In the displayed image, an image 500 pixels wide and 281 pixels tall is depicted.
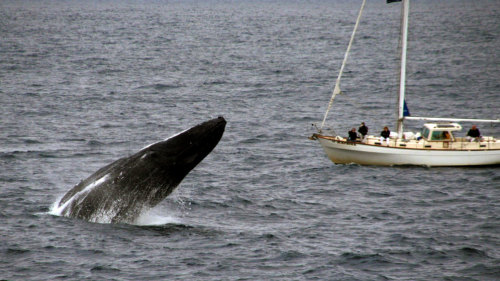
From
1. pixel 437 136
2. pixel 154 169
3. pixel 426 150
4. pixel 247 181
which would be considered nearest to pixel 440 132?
pixel 437 136

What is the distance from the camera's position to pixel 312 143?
50.4m

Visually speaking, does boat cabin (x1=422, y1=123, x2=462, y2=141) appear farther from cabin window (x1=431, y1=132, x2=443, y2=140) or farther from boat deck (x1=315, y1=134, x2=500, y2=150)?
boat deck (x1=315, y1=134, x2=500, y2=150)

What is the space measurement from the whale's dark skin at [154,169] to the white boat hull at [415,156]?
856 inches

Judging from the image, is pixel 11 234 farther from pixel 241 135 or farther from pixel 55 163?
pixel 241 135

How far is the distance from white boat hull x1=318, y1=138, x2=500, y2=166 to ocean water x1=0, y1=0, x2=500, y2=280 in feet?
1.76

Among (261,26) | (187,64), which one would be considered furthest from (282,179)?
(261,26)

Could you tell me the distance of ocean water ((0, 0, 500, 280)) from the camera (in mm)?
25609

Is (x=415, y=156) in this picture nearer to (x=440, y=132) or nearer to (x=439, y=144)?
(x=439, y=144)

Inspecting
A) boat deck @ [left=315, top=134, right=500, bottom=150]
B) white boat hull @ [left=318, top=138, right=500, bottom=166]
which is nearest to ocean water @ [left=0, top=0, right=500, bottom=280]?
white boat hull @ [left=318, top=138, right=500, bottom=166]

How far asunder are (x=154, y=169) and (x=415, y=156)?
23.6 meters

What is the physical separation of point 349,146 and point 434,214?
10.6 metres

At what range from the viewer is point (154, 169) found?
74.0 feet

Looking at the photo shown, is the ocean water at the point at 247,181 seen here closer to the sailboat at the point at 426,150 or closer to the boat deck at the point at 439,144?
the sailboat at the point at 426,150

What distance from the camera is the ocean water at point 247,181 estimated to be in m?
25.6
